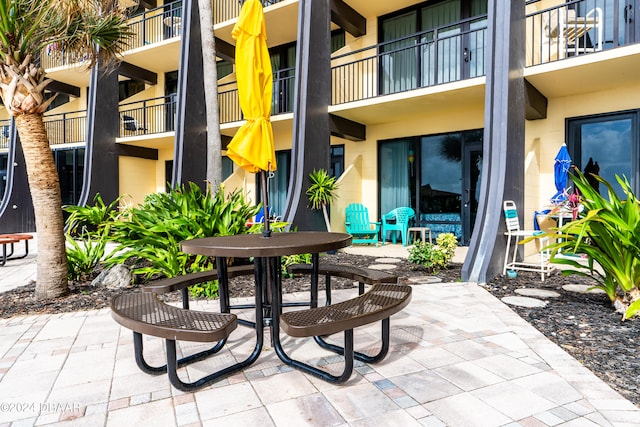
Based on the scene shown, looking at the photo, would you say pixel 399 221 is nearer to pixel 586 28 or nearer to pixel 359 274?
pixel 586 28

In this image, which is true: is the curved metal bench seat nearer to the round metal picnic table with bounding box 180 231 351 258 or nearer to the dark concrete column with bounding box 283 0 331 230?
the round metal picnic table with bounding box 180 231 351 258

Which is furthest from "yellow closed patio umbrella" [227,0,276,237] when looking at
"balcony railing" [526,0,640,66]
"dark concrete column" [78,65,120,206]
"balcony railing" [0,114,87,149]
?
"balcony railing" [0,114,87,149]

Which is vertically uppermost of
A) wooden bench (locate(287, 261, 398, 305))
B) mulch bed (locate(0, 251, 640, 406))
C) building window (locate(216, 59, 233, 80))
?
building window (locate(216, 59, 233, 80))

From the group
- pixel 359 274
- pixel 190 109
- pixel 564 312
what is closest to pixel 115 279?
pixel 359 274

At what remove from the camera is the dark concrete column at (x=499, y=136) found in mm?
5273

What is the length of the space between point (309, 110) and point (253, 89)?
5527 millimetres

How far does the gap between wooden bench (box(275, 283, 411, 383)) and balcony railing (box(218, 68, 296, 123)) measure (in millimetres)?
8875

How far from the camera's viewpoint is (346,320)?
1973mm

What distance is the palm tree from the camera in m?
4.07

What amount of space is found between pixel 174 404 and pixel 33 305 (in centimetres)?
309

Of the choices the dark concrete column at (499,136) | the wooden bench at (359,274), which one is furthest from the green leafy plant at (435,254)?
the wooden bench at (359,274)

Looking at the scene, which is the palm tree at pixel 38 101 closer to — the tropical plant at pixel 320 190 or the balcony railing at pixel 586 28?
the tropical plant at pixel 320 190

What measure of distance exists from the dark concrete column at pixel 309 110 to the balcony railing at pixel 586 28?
4.09m

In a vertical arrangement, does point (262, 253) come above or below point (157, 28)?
below
